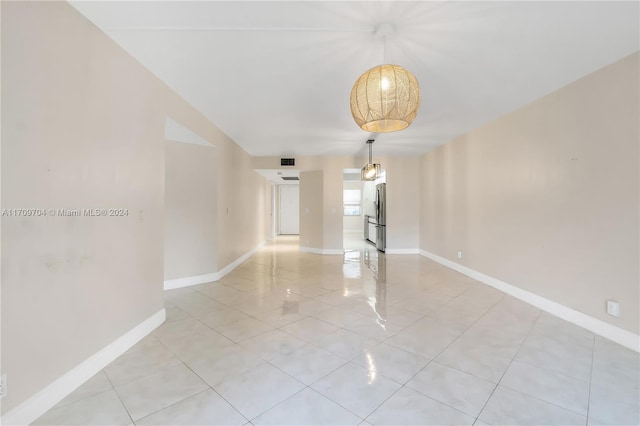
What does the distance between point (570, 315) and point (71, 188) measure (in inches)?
185

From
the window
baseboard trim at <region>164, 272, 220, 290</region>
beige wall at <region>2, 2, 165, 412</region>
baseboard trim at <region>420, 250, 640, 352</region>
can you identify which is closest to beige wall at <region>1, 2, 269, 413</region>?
beige wall at <region>2, 2, 165, 412</region>

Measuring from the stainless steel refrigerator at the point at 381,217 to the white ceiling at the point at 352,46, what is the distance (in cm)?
370

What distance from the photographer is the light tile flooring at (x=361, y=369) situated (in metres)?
1.55

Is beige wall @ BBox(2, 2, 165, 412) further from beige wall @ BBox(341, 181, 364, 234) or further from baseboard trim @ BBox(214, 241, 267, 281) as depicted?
beige wall @ BBox(341, 181, 364, 234)

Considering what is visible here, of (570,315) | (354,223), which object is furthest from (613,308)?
(354,223)

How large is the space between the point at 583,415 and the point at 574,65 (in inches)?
115

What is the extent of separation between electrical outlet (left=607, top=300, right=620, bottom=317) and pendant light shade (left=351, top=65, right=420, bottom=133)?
2.68m

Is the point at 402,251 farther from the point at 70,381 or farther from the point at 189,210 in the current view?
the point at 70,381

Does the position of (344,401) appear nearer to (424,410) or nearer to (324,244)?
(424,410)

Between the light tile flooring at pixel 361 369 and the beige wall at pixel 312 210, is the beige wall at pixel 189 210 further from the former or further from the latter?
the beige wall at pixel 312 210

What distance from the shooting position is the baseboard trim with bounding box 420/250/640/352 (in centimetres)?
234

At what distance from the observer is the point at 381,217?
7.44m

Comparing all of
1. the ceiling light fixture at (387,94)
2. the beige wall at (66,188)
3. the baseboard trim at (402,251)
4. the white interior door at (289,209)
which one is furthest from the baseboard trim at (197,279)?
the white interior door at (289,209)

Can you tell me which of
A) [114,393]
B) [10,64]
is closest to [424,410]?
[114,393]
